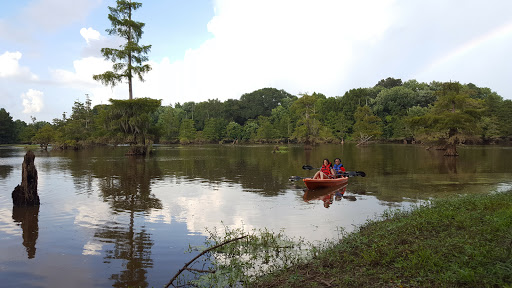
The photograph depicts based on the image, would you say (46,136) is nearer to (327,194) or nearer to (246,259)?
(327,194)

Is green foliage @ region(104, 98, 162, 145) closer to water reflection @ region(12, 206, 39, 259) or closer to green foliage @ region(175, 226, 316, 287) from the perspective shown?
water reflection @ region(12, 206, 39, 259)

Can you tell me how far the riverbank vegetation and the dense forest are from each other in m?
34.9

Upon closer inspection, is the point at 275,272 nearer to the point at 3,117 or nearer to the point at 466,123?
the point at 466,123

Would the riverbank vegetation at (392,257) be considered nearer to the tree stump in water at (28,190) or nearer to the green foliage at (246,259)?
the green foliage at (246,259)

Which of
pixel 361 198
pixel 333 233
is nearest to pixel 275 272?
pixel 333 233

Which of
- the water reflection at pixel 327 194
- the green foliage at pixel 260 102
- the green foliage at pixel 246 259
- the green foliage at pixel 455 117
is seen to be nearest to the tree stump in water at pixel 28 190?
the green foliage at pixel 246 259

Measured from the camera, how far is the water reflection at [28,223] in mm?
8914

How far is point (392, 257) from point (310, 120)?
64.1m

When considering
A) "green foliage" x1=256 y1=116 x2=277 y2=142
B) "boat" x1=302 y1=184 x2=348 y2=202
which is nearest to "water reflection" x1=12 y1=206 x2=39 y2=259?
"boat" x1=302 y1=184 x2=348 y2=202

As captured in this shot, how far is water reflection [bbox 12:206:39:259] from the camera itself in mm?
8914

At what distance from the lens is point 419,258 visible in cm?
598

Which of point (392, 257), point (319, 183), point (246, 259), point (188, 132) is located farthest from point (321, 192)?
point (188, 132)

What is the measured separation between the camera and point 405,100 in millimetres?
93062

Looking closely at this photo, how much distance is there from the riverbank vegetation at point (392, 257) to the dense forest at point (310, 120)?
3491cm
